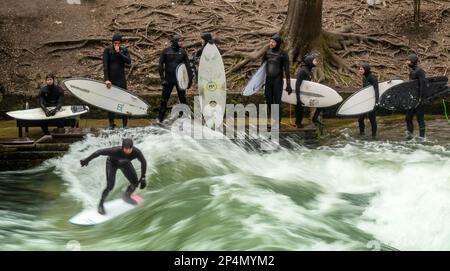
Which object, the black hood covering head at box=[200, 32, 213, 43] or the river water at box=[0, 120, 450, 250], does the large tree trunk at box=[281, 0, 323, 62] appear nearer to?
the river water at box=[0, 120, 450, 250]

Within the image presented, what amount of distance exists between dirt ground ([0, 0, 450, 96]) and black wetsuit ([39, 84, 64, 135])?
300 cm

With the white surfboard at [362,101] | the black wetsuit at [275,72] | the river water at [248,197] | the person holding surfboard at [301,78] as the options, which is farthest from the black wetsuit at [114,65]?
the white surfboard at [362,101]

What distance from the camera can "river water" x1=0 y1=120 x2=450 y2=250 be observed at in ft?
32.3

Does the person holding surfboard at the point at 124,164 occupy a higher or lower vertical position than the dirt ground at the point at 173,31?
lower

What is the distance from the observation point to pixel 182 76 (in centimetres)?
1414

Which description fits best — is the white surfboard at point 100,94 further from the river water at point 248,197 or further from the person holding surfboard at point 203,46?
the person holding surfboard at point 203,46

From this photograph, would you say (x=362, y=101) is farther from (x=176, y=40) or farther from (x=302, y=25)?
(x=176, y=40)

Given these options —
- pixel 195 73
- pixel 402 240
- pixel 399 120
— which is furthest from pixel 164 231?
pixel 399 120

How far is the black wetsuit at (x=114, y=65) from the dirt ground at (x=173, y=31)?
2872 mm

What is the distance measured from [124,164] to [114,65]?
355cm

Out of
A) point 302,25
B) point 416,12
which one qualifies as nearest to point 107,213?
point 302,25

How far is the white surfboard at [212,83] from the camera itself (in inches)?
561
